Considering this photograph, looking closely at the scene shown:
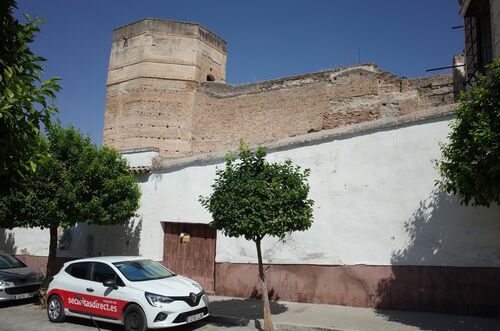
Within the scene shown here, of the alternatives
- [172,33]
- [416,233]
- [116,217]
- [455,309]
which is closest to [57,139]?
[116,217]

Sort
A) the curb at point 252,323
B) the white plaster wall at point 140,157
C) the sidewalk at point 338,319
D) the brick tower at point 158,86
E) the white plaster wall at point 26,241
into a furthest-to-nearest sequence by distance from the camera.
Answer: the brick tower at point 158,86 → the white plaster wall at point 26,241 → the white plaster wall at point 140,157 → the curb at point 252,323 → the sidewalk at point 338,319

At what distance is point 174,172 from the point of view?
41.1 ft

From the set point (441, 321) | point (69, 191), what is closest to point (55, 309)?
point (69, 191)

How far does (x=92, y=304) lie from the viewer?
27.6ft

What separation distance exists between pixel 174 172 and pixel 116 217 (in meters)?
2.08

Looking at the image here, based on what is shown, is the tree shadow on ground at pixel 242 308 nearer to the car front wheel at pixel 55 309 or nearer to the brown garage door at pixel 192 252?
the brown garage door at pixel 192 252

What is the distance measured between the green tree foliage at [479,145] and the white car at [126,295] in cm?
509

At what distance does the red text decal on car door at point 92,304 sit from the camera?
805 cm

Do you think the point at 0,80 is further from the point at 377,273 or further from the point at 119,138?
the point at 119,138

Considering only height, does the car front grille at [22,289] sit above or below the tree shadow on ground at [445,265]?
below

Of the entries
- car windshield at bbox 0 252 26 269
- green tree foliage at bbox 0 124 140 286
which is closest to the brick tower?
car windshield at bbox 0 252 26 269

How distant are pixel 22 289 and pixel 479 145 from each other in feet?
35.3

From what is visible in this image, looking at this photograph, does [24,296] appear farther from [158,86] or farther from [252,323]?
[158,86]

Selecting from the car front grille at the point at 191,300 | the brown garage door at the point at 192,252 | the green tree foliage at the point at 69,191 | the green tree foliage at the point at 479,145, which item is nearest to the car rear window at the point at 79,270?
the green tree foliage at the point at 69,191
